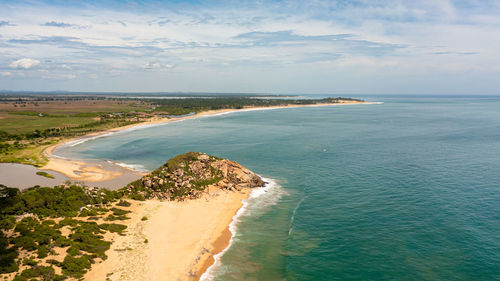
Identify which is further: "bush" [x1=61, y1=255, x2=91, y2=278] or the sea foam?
the sea foam

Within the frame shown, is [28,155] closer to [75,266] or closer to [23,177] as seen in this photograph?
[23,177]

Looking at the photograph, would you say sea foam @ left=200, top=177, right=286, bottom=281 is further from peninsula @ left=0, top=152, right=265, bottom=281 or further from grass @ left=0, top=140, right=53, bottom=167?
grass @ left=0, top=140, right=53, bottom=167

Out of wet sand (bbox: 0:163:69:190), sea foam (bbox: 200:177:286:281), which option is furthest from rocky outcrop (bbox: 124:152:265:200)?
wet sand (bbox: 0:163:69:190)

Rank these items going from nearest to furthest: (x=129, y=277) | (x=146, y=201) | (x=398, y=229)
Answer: (x=129, y=277) → (x=398, y=229) → (x=146, y=201)

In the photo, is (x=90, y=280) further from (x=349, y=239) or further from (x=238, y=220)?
(x=349, y=239)

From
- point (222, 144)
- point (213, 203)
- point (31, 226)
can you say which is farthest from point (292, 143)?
point (31, 226)

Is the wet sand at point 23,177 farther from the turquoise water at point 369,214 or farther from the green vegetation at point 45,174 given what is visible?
the turquoise water at point 369,214
